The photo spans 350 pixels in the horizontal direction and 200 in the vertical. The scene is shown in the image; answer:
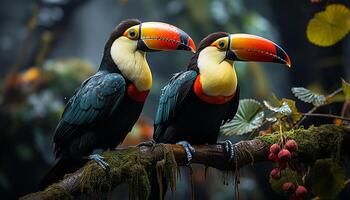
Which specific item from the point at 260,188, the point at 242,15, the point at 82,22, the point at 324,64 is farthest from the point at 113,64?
the point at 82,22

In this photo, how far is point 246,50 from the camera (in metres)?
2.32

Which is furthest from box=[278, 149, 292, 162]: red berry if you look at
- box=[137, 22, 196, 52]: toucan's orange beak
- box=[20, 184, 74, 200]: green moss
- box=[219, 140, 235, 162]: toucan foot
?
box=[20, 184, 74, 200]: green moss

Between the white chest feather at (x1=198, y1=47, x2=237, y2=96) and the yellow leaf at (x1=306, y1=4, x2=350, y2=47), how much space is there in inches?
21.6

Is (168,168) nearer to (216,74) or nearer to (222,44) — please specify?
(216,74)

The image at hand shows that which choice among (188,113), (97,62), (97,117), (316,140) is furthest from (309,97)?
(97,62)

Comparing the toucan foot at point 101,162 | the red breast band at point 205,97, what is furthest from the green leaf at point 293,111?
the toucan foot at point 101,162

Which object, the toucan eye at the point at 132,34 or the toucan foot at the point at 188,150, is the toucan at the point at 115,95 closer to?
the toucan eye at the point at 132,34

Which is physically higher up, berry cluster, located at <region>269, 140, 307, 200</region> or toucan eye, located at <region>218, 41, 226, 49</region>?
toucan eye, located at <region>218, 41, 226, 49</region>

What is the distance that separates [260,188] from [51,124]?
228cm

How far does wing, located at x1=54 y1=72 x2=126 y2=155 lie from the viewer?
7.42 feet

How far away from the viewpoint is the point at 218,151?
2295mm

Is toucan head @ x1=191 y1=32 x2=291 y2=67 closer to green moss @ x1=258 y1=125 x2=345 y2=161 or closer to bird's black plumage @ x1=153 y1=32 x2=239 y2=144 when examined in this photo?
bird's black plumage @ x1=153 y1=32 x2=239 y2=144

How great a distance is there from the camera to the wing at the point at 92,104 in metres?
2.26

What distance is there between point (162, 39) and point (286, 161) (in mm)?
750
